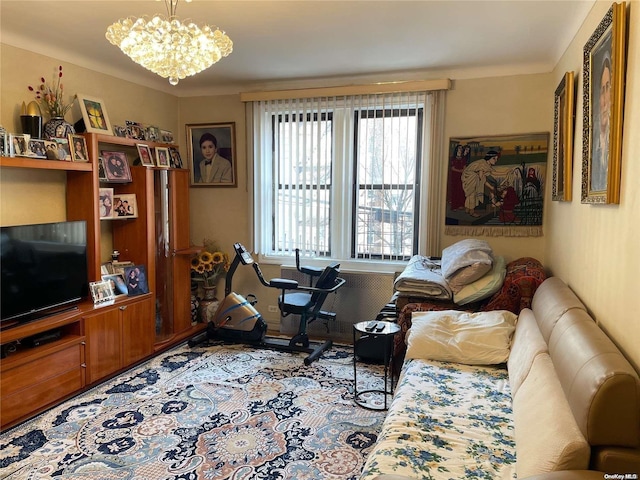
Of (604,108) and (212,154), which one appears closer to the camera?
(604,108)

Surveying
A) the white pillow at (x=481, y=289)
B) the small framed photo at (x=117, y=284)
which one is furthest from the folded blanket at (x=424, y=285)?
the small framed photo at (x=117, y=284)

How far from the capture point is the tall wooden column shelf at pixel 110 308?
277cm

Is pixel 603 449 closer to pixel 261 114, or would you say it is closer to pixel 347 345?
pixel 347 345

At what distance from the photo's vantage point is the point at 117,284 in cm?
365

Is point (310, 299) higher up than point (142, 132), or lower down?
lower down

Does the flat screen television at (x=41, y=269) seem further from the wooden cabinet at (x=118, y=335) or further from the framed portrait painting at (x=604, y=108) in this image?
the framed portrait painting at (x=604, y=108)

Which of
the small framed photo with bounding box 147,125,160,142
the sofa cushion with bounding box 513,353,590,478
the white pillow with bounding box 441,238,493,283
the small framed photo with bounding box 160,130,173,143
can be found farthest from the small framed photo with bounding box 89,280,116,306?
the sofa cushion with bounding box 513,353,590,478

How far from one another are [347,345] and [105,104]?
310 centimetres

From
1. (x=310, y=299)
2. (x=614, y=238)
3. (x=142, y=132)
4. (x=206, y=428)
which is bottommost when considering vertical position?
(x=206, y=428)

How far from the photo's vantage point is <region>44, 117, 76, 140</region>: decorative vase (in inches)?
126

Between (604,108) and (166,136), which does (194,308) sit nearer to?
(166,136)

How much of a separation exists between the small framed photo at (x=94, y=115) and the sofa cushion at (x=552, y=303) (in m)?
3.41

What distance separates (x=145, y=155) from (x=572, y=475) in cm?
381

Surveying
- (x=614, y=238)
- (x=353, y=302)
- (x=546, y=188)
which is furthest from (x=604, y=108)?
(x=353, y=302)
